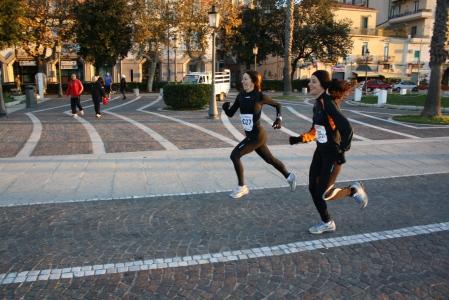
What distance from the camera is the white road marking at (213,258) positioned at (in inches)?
141

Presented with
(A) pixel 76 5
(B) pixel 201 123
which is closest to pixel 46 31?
(A) pixel 76 5

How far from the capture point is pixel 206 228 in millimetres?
4703

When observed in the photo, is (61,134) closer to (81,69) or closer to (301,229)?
(301,229)

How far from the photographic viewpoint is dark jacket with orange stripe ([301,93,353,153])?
411cm

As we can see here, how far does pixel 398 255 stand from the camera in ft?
13.2

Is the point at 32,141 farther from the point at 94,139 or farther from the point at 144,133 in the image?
the point at 144,133

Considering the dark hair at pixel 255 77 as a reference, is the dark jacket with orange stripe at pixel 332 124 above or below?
below

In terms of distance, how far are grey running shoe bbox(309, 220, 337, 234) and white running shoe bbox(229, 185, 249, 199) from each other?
1532mm

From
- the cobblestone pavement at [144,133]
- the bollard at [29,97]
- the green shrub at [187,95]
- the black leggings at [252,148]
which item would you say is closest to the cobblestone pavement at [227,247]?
the black leggings at [252,148]

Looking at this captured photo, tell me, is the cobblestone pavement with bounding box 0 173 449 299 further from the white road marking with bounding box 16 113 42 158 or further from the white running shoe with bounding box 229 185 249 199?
the white road marking with bounding box 16 113 42 158

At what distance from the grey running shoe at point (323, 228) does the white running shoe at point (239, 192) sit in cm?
153

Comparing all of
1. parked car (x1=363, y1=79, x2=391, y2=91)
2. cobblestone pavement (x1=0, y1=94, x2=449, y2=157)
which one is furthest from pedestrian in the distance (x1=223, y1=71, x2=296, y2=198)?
parked car (x1=363, y1=79, x2=391, y2=91)

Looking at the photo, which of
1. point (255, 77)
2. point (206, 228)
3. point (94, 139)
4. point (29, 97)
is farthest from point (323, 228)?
point (29, 97)

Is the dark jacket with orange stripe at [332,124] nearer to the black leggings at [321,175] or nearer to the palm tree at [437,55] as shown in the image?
the black leggings at [321,175]
